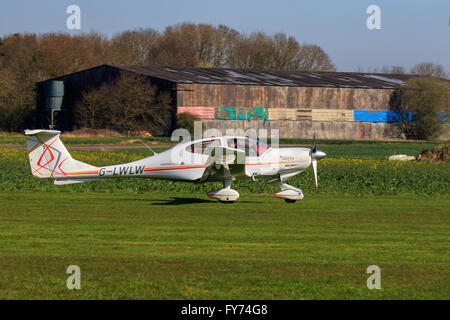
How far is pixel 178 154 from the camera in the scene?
21891 millimetres

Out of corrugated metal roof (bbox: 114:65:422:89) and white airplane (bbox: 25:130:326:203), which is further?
corrugated metal roof (bbox: 114:65:422:89)

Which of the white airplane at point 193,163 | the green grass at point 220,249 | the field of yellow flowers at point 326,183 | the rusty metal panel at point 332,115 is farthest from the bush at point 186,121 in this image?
the white airplane at point 193,163

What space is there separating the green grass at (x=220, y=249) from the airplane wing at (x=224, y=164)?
100 cm

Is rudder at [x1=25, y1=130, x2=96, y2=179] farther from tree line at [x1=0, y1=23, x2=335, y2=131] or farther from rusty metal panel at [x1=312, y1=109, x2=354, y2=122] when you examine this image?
tree line at [x1=0, y1=23, x2=335, y2=131]

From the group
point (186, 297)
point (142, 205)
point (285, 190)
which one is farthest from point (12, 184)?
point (186, 297)

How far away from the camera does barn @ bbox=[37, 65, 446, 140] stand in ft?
249

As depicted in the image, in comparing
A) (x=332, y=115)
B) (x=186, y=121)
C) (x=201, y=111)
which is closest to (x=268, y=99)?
(x=332, y=115)

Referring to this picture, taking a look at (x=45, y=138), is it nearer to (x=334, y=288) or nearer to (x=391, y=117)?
(x=334, y=288)

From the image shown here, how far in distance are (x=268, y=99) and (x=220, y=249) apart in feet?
219

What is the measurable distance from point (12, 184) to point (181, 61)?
113 metres

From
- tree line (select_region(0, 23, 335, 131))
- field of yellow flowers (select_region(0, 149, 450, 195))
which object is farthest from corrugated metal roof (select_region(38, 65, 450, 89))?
field of yellow flowers (select_region(0, 149, 450, 195))

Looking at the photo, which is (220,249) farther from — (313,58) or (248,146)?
(313,58)

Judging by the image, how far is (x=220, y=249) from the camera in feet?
44.0

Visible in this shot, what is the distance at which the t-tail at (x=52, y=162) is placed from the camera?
21.7 m
